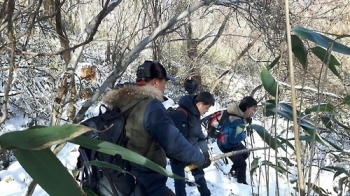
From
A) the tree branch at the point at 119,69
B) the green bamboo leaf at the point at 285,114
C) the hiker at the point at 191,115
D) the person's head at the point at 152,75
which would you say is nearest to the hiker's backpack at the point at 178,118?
the hiker at the point at 191,115

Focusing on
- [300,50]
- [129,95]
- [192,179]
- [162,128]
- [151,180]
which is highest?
[300,50]

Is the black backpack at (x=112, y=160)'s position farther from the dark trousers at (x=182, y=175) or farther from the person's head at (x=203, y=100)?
the person's head at (x=203, y=100)

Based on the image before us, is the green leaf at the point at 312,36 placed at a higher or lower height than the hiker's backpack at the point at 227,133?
higher

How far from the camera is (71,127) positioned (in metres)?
0.69

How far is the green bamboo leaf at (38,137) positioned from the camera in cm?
66

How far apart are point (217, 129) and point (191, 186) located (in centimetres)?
79

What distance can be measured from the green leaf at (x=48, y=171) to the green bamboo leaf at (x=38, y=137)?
0.04 ft

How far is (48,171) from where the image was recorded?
2.14ft

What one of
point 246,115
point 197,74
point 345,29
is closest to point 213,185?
point 246,115

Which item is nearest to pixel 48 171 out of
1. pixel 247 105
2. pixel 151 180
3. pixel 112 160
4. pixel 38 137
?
pixel 38 137

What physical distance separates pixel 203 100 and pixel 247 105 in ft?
3.33

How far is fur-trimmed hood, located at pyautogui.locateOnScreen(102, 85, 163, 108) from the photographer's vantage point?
8.36ft

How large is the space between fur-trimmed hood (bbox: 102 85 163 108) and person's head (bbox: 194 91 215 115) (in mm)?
1667

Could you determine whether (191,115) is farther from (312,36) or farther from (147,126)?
(312,36)
